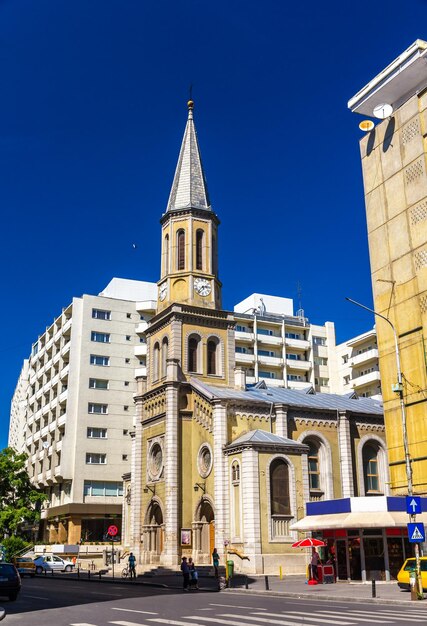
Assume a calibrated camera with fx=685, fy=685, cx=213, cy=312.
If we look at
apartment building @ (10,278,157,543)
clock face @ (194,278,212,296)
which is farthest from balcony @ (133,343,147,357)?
clock face @ (194,278,212,296)

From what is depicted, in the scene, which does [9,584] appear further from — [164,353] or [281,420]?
[164,353]

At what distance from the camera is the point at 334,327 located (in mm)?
95625

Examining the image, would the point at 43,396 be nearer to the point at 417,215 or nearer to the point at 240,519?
the point at 240,519

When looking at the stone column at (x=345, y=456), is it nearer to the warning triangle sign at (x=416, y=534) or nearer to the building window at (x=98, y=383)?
the warning triangle sign at (x=416, y=534)

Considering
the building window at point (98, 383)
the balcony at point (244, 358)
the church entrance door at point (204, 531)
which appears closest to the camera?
the church entrance door at point (204, 531)

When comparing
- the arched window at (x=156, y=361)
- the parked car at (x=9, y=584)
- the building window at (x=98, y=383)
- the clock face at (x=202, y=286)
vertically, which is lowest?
the parked car at (x=9, y=584)

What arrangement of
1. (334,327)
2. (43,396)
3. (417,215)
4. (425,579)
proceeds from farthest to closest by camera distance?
(334,327)
(43,396)
(417,215)
(425,579)

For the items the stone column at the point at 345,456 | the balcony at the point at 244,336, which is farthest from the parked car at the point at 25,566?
the balcony at the point at 244,336

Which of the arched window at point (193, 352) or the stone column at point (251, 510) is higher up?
the arched window at point (193, 352)

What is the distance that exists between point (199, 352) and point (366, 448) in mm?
14592

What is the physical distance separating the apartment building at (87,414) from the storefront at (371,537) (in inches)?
1609

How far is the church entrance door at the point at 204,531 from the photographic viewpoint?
151 ft

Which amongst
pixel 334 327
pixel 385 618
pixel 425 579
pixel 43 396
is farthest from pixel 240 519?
pixel 334 327

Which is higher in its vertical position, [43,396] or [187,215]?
[187,215]
